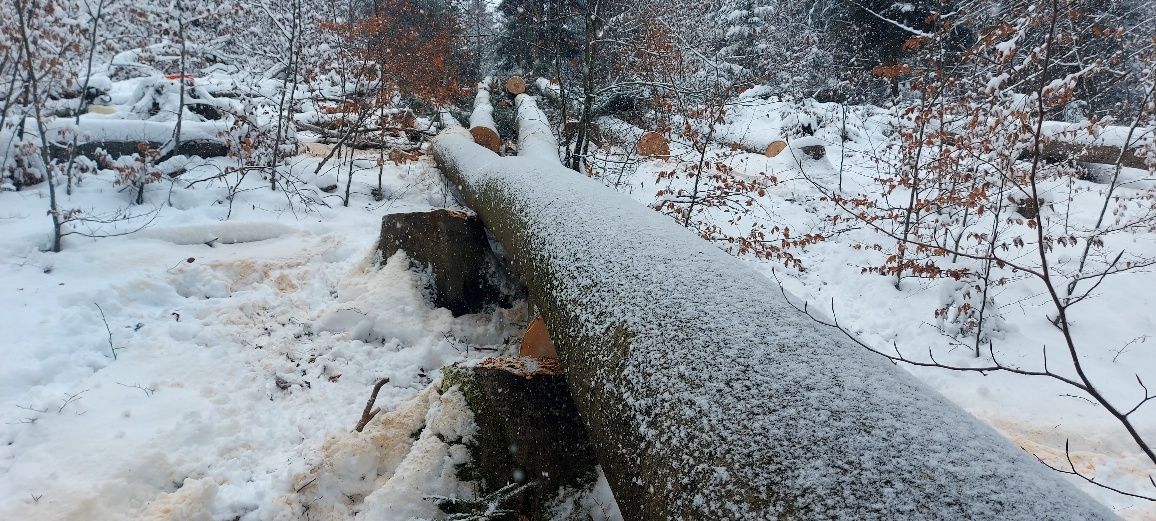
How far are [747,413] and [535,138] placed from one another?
5652 millimetres

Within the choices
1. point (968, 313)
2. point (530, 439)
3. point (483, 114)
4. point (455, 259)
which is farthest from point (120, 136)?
point (968, 313)

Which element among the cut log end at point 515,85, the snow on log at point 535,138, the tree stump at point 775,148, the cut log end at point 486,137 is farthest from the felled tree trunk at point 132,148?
the tree stump at point 775,148

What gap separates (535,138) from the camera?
6324 mm

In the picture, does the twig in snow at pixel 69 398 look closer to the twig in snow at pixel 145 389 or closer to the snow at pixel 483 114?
the twig in snow at pixel 145 389

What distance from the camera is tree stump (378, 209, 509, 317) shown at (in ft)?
10.7

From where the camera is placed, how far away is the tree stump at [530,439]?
1774 millimetres

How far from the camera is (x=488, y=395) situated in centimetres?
189

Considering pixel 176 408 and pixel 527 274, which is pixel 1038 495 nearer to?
pixel 527 274

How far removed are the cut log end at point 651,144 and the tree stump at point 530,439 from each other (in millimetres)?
6134

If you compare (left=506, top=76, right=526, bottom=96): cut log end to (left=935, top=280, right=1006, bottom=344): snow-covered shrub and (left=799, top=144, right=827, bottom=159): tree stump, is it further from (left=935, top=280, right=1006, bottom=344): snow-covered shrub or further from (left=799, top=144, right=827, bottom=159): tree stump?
(left=935, top=280, right=1006, bottom=344): snow-covered shrub

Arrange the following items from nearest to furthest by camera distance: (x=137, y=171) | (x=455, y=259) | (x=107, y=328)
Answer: (x=107, y=328) < (x=455, y=259) < (x=137, y=171)

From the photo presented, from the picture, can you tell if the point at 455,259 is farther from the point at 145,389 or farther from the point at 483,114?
the point at 483,114

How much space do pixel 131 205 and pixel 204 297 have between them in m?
1.98

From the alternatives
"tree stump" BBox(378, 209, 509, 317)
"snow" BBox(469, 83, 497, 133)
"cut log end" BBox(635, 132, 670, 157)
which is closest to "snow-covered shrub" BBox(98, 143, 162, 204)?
"tree stump" BBox(378, 209, 509, 317)
